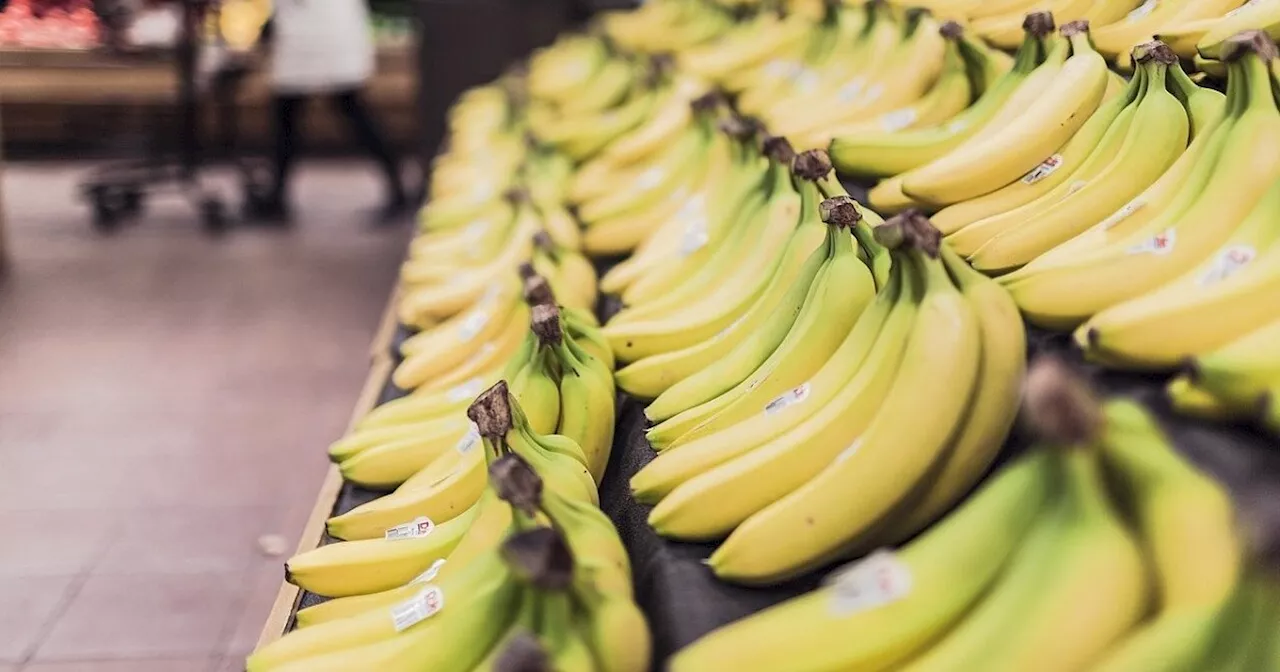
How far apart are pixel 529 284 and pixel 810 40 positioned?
55.9 inches

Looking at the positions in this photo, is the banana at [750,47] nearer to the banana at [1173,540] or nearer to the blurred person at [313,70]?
the banana at [1173,540]

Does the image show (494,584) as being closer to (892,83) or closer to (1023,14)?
(892,83)

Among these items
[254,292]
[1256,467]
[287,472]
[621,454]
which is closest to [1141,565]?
[1256,467]

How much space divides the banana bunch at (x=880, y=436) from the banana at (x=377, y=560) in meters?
0.26

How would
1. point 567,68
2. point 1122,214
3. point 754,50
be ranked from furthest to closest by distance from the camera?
point 567,68 < point 754,50 < point 1122,214

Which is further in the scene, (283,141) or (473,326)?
(283,141)

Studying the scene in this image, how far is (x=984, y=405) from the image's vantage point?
97 centimetres

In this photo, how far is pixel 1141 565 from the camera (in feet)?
2.39

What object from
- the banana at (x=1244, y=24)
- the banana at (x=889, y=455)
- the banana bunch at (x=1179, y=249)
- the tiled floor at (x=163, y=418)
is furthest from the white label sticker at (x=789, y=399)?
the tiled floor at (x=163, y=418)

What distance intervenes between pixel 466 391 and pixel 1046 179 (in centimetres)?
88

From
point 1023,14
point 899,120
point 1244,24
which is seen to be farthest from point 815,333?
point 1023,14

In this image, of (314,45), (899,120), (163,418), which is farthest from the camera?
(314,45)

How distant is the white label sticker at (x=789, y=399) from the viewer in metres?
1.13

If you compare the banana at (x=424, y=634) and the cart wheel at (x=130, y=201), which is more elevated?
the banana at (x=424, y=634)
